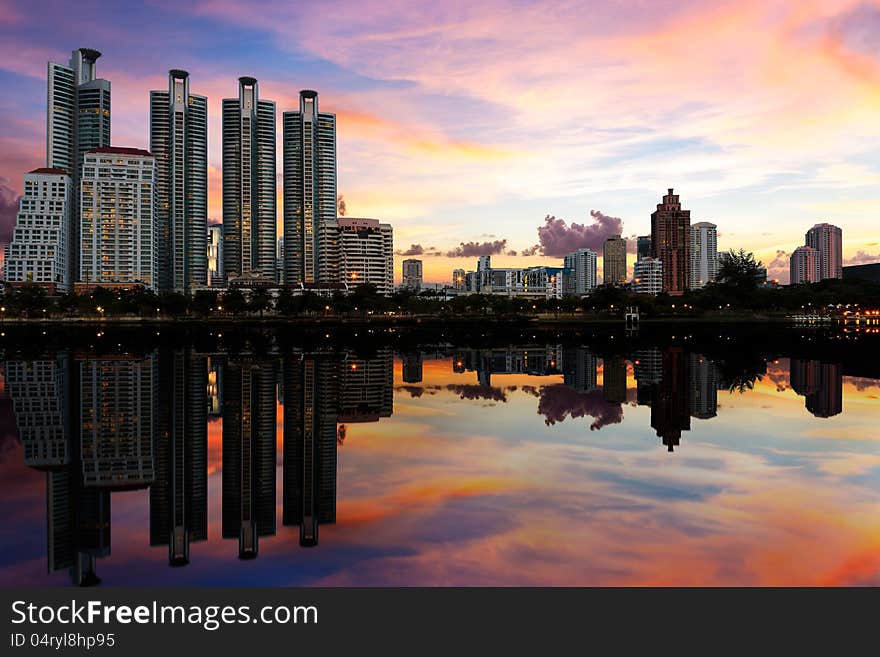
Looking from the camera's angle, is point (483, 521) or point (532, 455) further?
point (532, 455)

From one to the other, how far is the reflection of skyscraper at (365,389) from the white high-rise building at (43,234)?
13275 cm

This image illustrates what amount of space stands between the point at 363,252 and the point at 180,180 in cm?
5720

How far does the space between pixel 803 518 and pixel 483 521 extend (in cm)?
501

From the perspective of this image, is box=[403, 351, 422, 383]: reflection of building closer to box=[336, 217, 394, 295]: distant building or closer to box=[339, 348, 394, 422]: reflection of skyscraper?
box=[339, 348, 394, 422]: reflection of skyscraper

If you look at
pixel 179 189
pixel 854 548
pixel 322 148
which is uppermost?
pixel 322 148

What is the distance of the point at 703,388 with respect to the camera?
27469 millimetres

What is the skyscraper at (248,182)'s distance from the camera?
18688 centimetres

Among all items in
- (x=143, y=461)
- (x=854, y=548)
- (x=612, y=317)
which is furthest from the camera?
(x=612, y=317)

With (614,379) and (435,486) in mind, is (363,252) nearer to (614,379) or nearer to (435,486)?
(614,379)

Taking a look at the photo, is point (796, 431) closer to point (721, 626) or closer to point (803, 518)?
point (803, 518)

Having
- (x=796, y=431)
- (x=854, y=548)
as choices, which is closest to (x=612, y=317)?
(x=796, y=431)

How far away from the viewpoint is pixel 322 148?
636ft

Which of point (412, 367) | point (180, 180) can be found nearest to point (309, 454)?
point (412, 367)

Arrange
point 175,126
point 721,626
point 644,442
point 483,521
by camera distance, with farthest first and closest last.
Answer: point 175,126, point 644,442, point 483,521, point 721,626
